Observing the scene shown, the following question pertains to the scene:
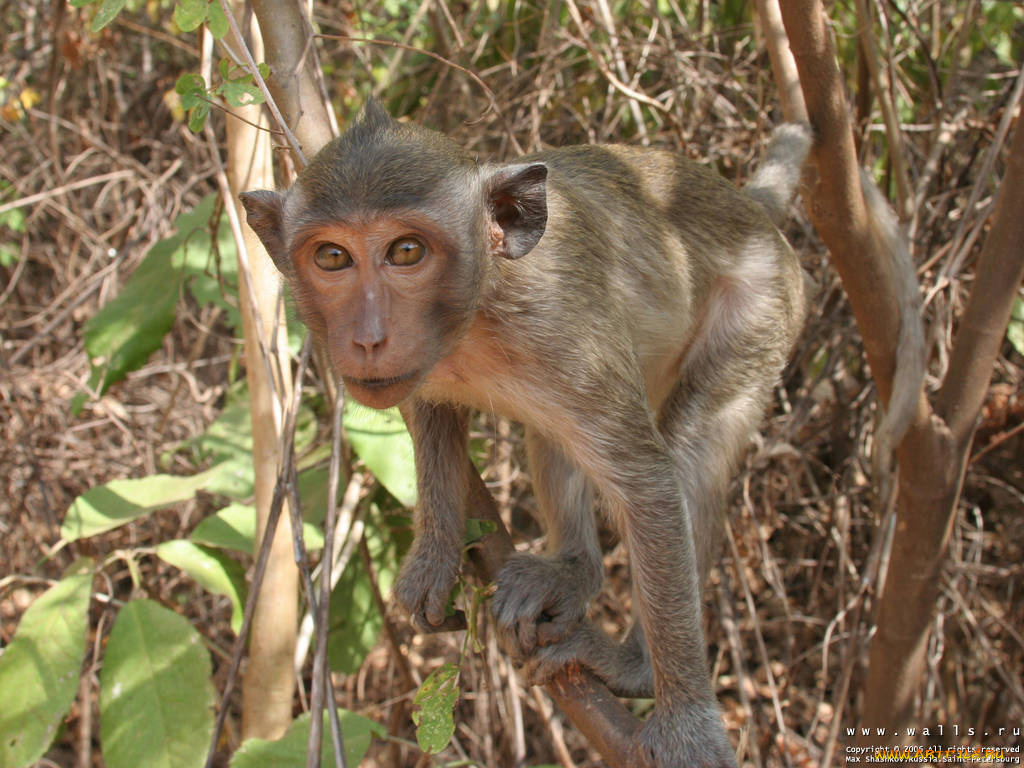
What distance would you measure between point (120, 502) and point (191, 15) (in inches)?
79.9

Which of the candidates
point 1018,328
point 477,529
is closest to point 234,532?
point 477,529

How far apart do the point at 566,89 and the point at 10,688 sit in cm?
446

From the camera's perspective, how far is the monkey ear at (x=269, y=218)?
2.85 meters

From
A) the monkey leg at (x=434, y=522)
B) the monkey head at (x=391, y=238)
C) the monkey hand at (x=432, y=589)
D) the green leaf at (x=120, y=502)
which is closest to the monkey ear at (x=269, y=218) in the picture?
the monkey head at (x=391, y=238)

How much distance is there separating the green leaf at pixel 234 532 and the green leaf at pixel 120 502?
0.15 metres

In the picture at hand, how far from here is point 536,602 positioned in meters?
3.48

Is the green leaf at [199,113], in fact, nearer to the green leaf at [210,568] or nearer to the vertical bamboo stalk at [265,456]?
the vertical bamboo stalk at [265,456]

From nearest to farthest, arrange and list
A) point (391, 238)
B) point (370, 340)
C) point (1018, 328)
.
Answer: point (370, 340), point (391, 238), point (1018, 328)

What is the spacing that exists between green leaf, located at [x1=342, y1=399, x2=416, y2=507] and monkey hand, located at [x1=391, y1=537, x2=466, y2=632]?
1.33ft

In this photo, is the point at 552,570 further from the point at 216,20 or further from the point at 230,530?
the point at 216,20

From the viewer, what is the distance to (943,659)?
6.02 metres

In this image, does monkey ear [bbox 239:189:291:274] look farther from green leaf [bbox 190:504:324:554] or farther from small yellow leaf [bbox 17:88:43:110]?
small yellow leaf [bbox 17:88:43:110]

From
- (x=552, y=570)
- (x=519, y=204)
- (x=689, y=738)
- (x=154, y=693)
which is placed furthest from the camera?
(x=552, y=570)

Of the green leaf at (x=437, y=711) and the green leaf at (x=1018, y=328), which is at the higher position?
the green leaf at (x=1018, y=328)
